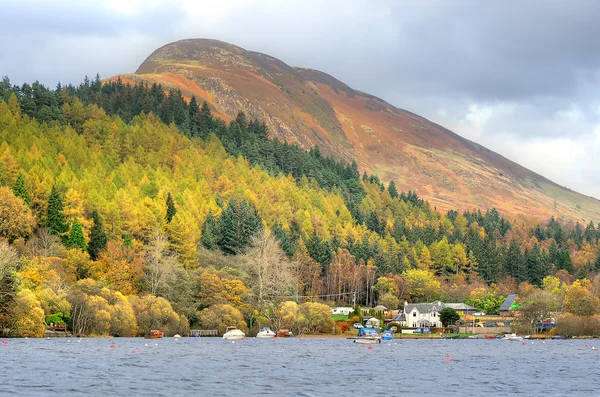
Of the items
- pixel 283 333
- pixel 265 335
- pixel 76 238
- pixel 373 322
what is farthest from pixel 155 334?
pixel 373 322

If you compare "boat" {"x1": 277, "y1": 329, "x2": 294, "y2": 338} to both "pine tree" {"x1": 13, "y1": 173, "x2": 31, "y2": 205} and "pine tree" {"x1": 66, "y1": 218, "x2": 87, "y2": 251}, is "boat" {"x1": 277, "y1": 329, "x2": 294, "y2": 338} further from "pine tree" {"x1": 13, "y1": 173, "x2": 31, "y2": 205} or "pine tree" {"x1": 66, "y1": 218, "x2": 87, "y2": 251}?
"pine tree" {"x1": 13, "y1": 173, "x2": 31, "y2": 205}

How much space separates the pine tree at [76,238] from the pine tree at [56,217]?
5.01 metres

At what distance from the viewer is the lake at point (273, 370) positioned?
212ft

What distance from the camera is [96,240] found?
545 ft

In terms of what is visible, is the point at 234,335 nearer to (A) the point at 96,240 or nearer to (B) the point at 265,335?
(B) the point at 265,335

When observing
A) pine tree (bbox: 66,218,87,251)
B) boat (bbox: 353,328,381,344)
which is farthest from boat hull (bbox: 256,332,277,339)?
pine tree (bbox: 66,218,87,251)

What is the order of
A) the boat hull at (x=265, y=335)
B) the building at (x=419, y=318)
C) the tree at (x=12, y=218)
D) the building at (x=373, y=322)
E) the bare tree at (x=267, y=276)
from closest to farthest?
the boat hull at (x=265, y=335), the tree at (x=12, y=218), the bare tree at (x=267, y=276), the building at (x=373, y=322), the building at (x=419, y=318)

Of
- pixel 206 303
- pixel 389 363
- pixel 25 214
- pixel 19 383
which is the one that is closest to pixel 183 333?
pixel 206 303

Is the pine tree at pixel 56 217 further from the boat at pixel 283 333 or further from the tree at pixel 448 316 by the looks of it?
the tree at pixel 448 316

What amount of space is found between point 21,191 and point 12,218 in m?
18.5

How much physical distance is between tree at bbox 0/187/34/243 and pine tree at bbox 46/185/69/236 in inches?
236

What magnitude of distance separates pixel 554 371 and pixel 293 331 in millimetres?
76831

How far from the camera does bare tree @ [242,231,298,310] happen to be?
163 metres

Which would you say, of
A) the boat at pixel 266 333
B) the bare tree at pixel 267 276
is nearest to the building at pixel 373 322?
the bare tree at pixel 267 276
